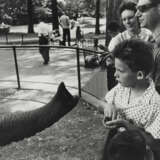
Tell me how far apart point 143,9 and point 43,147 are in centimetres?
268

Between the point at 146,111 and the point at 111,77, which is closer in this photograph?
the point at 146,111

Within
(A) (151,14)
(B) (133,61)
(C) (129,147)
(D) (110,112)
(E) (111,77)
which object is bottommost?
(E) (111,77)

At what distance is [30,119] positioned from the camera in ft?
14.3

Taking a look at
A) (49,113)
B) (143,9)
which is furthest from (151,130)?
(49,113)

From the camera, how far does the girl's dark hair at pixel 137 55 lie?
2215 millimetres

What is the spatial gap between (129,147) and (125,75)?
448mm

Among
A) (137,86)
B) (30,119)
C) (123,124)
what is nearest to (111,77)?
(30,119)

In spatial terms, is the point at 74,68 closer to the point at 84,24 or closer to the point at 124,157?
the point at 124,157

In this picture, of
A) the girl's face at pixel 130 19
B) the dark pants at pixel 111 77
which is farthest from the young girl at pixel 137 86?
the dark pants at pixel 111 77

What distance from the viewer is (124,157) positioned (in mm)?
2066

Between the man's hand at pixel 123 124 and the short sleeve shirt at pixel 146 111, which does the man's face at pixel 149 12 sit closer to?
the short sleeve shirt at pixel 146 111

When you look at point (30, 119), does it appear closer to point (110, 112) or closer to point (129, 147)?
point (110, 112)

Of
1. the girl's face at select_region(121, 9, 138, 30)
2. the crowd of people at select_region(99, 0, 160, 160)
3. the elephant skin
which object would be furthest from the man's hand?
the girl's face at select_region(121, 9, 138, 30)

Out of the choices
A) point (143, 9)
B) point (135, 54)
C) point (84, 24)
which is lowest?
point (84, 24)
